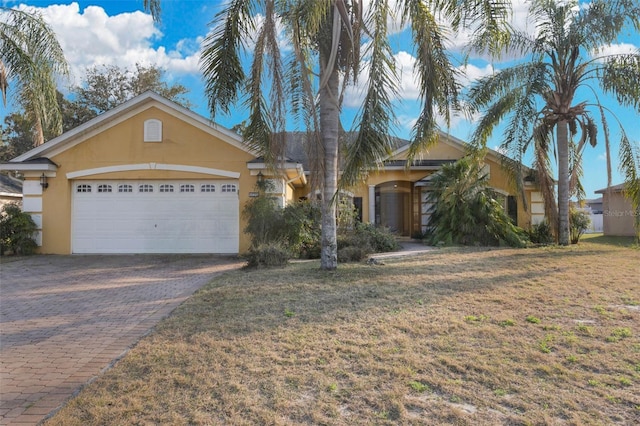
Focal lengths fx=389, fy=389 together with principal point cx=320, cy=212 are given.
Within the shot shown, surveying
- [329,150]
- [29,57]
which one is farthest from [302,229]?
[29,57]

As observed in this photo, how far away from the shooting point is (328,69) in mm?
8555

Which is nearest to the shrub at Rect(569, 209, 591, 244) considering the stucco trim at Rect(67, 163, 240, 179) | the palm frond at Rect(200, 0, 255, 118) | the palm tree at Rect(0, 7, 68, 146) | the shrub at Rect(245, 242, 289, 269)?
the shrub at Rect(245, 242, 289, 269)

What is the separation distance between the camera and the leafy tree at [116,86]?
2750 centimetres

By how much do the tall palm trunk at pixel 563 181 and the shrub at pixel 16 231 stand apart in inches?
740

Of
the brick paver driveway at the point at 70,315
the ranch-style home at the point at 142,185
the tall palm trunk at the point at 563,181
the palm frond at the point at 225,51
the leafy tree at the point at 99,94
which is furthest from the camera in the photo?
the leafy tree at the point at 99,94

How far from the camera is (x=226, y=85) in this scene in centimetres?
933

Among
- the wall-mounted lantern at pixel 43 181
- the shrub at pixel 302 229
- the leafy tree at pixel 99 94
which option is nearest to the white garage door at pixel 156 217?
the wall-mounted lantern at pixel 43 181

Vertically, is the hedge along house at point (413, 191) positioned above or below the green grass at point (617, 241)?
above

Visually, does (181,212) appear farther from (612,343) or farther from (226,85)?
(612,343)

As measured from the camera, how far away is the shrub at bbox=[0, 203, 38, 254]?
12867 millimetres

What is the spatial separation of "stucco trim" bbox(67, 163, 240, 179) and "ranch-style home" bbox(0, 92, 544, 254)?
1.4 inches

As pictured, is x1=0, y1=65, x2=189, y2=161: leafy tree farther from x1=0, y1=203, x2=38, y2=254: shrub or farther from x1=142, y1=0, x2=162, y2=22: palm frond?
x1=142, y1=0, x2=162, y2=22: palm frond

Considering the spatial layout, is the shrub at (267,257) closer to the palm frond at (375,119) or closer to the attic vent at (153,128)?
the palm frond at (375,119)

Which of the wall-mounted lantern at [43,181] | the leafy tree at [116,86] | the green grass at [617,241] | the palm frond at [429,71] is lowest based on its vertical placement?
the green grass at [617,241]
